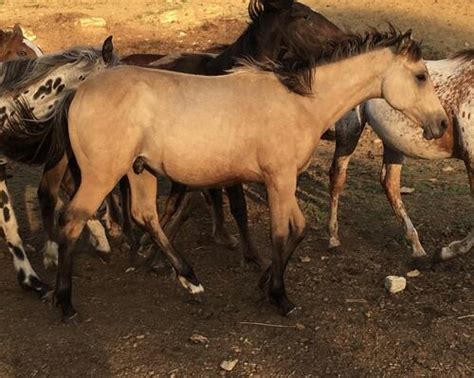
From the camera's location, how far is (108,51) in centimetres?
522

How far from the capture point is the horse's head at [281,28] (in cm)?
566

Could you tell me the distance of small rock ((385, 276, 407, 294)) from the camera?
4934 millimetres

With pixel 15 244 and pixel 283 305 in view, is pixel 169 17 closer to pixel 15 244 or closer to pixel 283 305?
pixel 15 244

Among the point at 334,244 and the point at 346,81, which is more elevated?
the point at 346,81

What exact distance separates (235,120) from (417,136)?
1.91 meters

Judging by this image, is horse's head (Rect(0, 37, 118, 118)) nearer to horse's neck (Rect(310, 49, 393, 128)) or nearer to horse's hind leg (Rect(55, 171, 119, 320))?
horse's hind leg (Rect(55, 171, 119, 320))

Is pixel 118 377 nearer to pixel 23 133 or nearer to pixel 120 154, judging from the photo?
pixel 120 154

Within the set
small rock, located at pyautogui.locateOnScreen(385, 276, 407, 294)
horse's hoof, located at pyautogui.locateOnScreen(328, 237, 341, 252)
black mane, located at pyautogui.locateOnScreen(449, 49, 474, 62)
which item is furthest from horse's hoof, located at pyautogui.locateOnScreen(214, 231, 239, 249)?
black mane, located at pyautogui.locateOnScreen(449, 49, 474, 62)

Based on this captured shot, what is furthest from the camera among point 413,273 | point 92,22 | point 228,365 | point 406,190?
point 92,22

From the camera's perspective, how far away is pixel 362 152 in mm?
9359

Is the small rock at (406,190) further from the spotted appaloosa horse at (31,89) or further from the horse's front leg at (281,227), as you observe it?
the spotted appaloosa horse at (31,89)

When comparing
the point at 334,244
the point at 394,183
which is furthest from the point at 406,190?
the point at 334,244

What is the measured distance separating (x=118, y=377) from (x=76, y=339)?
58cm

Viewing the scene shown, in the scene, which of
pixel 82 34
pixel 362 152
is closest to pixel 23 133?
pixel 362 152
